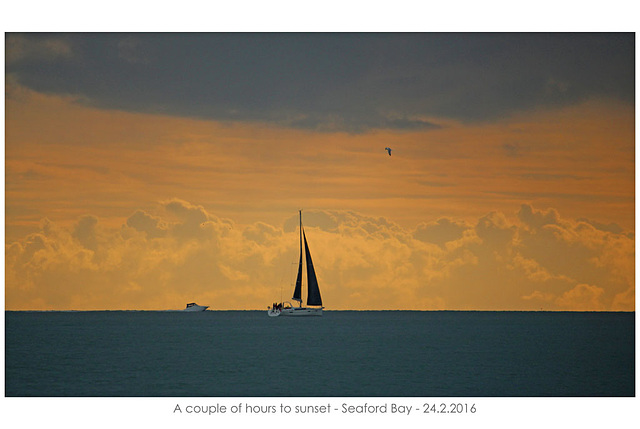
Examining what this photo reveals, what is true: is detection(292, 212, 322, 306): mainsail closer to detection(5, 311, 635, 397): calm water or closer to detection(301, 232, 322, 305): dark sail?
detection(301, 232, 322, 305): dark sail

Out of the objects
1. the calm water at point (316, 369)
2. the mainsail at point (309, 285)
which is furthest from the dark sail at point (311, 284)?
the calm water at point (316, 369)

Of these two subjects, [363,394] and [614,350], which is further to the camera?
[614,350]

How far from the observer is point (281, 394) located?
39.5 metres

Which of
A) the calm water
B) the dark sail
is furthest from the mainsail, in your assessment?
the calm water

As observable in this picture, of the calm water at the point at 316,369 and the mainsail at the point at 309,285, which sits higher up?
the mainsail at the point at 309,285

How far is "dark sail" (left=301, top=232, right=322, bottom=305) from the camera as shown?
117875mm

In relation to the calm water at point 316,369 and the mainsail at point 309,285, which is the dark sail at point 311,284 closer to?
the mainsail at point 309,285

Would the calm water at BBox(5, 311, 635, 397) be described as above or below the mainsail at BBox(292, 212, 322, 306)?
below

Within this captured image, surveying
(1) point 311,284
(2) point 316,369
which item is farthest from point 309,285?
(2) point 316,369

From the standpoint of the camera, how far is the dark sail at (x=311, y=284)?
117875 millimetres

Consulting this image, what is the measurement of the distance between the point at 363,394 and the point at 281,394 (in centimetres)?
383

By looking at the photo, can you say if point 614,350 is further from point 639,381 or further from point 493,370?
point 639,381
